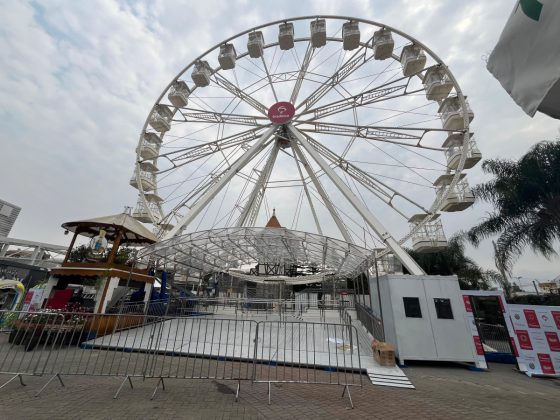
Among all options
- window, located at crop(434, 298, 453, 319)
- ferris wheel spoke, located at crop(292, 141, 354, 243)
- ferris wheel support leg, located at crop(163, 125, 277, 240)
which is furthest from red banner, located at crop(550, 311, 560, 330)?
ferris wheel support leg, located at crop(163, 125, 277, 240)

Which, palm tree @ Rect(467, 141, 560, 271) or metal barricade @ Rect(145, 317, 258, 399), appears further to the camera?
palm tree @ Rect(467, 141, 560, 271)

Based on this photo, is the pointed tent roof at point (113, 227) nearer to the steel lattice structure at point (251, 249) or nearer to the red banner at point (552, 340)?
the steel lattice structure at point (251, 249)

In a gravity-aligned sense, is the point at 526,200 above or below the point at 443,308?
above

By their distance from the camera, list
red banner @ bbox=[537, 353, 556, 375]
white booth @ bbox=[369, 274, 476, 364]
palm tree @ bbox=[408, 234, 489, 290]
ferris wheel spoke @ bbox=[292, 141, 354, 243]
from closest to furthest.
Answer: white booth @ bbox=[369, 274, 476, 364], red banner @ bbox=[537, 353, 556, 375], ferris wheel spoke @ bbox=[292, 141, 354, 243], palm tree @ bbox=[408, 234, 489, 290]

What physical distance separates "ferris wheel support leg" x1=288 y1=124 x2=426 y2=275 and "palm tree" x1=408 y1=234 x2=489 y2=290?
13.8 m

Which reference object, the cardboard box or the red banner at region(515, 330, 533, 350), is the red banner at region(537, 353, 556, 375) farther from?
the cardboard box

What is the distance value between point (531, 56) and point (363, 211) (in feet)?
36.4

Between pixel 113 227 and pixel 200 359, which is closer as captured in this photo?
pixel 200 359

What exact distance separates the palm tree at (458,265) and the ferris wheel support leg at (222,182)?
16622mm

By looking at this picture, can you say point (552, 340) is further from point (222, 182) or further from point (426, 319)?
point (222, 182)

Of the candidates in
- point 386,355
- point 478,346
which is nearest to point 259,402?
point 386,355

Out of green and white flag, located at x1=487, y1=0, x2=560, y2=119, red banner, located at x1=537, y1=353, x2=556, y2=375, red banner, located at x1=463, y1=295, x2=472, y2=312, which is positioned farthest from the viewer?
red banner, located at x1=463, y1=295, x2=472, y2=312

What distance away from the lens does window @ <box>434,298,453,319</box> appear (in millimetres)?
7758

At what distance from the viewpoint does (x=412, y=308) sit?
7.91 metres
